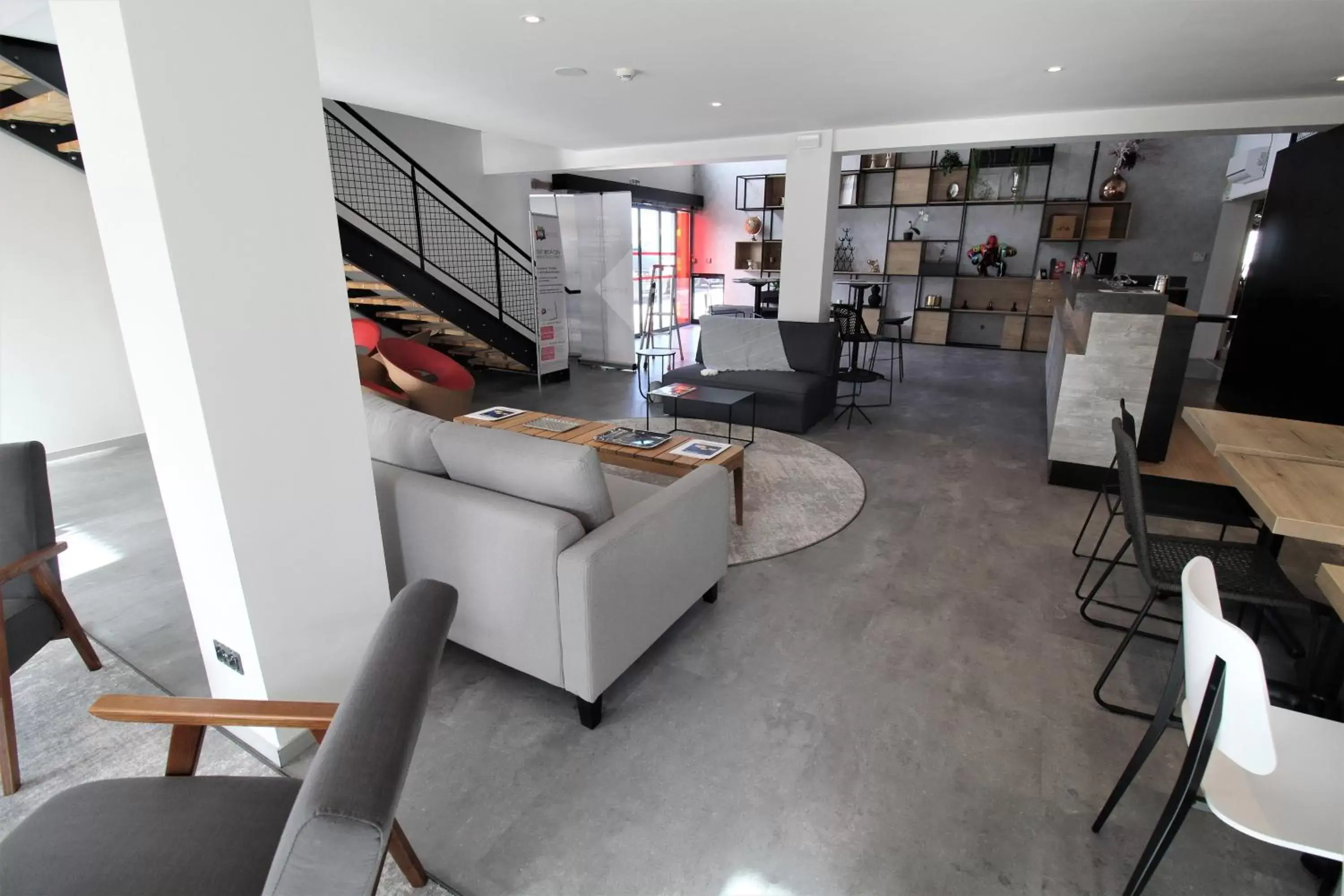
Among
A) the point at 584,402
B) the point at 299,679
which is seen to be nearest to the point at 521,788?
the point at 299,679

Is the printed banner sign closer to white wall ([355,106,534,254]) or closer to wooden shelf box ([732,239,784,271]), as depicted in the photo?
white wall ([355,106,534,254])

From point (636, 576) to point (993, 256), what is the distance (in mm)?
8947

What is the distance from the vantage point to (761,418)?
529 centimetres

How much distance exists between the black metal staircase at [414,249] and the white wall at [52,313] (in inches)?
9.3

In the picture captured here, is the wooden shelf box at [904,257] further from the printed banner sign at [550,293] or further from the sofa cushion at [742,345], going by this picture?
the printed banner sign at [550,293]

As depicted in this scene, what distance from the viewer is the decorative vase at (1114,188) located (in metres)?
8.10

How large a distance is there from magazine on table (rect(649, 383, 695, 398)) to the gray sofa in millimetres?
2097

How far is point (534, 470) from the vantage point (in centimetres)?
201

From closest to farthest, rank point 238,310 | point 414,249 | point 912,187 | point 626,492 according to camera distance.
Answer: point 238,310 < point 626,492 < point 414,249 < point 912,187

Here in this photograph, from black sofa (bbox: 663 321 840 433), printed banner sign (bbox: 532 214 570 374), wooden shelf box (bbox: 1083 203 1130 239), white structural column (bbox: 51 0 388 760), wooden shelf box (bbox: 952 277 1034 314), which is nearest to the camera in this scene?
white structural column (bbox: 51 0 388 760)

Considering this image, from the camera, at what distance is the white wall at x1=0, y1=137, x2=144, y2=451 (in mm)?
4047

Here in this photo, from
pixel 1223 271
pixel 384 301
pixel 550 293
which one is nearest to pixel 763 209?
pixel 550 293

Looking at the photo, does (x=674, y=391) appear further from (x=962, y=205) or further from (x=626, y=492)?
(x=962, y=205)

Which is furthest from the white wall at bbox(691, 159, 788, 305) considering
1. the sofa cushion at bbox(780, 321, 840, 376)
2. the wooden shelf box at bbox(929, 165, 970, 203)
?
the sofa cushion at bbox(780, 321, 840, 376)
